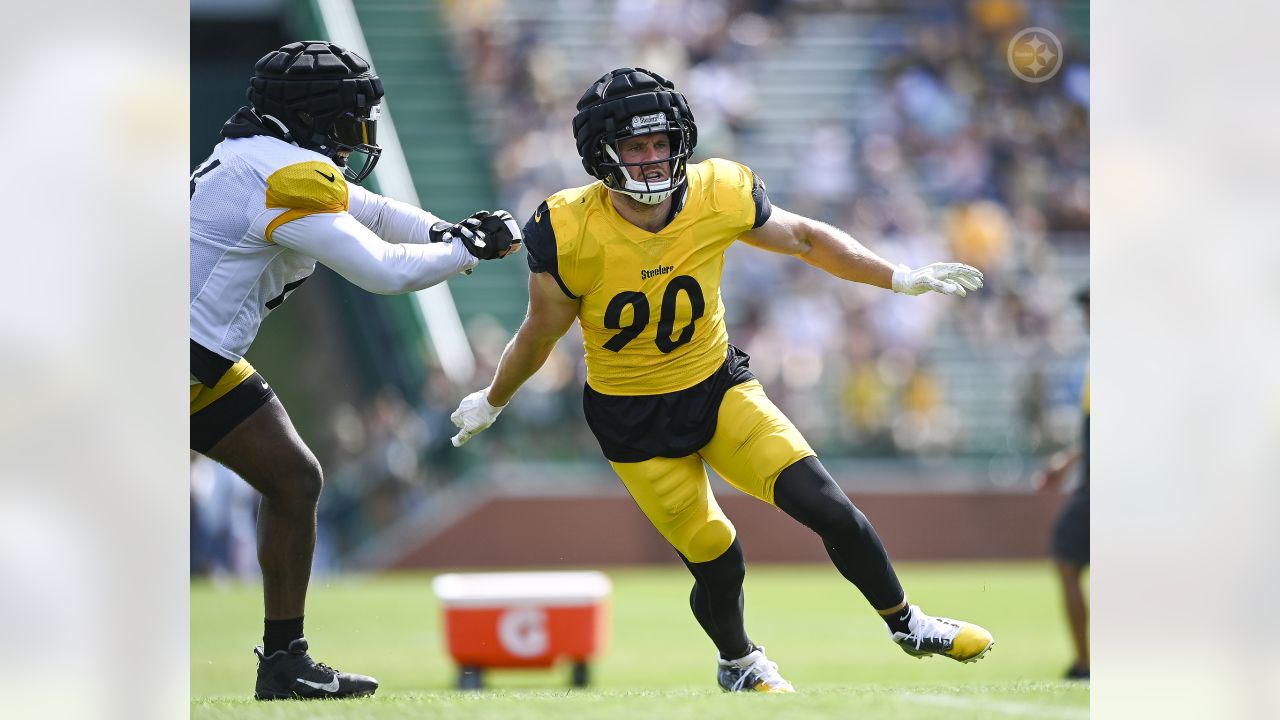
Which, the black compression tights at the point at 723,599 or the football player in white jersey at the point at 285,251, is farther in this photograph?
the black compression tights at the point at 723,599

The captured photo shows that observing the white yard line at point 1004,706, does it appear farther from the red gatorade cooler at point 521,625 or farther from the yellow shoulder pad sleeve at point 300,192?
the red gatorade cooler at point 521,625

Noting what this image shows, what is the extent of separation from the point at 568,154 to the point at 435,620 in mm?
4903

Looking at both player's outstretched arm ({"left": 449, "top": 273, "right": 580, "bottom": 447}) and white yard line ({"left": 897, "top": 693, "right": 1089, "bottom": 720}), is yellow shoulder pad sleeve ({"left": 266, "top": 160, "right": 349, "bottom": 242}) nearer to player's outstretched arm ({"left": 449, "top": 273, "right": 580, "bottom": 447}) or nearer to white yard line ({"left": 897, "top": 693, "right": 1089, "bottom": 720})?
player's outstretched arm ({"left": 449, "top": 273, "right": 580, "bottom": 447})

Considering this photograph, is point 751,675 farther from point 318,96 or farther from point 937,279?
point 318,96

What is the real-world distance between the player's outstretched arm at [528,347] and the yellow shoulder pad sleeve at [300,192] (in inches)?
24.4

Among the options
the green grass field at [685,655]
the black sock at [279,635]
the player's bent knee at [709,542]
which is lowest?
the green grass field at [685,655]

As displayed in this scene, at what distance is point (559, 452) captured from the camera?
12.7m

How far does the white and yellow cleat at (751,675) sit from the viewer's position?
471cm

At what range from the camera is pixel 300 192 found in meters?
4.05

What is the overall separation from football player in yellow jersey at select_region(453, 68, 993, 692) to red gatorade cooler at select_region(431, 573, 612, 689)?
92.5 inches

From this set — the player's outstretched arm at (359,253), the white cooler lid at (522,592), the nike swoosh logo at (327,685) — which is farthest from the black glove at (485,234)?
the white cooler lid at (522,592)

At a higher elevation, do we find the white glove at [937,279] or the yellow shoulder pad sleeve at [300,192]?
the yellow shoulder pad sleeve at [300,192]

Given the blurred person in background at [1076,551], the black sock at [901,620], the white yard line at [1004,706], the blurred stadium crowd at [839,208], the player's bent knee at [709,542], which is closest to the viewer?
the white yard line at [1004,706]
